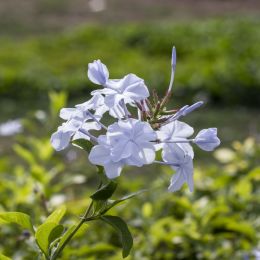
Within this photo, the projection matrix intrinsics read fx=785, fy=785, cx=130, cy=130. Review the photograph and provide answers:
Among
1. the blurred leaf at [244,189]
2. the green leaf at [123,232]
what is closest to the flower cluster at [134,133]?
the green leaf at [123,232]

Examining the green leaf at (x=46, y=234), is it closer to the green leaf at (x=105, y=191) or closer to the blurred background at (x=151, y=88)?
the green leaf at (x=105, y=191)

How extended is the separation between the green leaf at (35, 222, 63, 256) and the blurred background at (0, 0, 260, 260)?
0.52m

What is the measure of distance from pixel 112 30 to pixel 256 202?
578 cm

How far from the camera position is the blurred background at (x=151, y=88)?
2.76 metres

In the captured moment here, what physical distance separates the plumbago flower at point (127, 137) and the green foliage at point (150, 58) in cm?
499

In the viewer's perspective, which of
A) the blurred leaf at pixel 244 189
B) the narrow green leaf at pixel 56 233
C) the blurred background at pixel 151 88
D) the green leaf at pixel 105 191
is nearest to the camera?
the green leaf at pixel 105 191

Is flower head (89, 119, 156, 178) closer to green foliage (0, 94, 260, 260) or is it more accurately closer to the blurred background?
the blurred background

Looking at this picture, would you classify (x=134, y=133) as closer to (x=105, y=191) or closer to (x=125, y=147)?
(x=125, y=147)

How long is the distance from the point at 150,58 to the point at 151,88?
145cm

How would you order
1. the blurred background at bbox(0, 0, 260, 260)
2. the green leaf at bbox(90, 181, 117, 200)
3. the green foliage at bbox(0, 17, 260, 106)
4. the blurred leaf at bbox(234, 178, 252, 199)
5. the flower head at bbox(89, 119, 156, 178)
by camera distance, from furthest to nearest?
1. the green foliage at bbox(0, 17, 260, 106)
2. the blurred leaf at bbox(234, 178, 252, 199)
3. the blurred background at bbox(0, 0, 260, 260)
4. the green leaf at bbox(90, 181, 117, 200)
5. the flower head at bbox(89, 119, 156, 178)

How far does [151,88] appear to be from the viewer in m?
6.52

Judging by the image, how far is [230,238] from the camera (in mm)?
2893

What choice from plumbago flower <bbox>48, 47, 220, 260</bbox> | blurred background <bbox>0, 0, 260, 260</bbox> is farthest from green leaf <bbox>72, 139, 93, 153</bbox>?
blurred background <bbox>0, 0, 260, 260</bbox>

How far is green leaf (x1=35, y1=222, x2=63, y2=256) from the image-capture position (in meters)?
1.49
